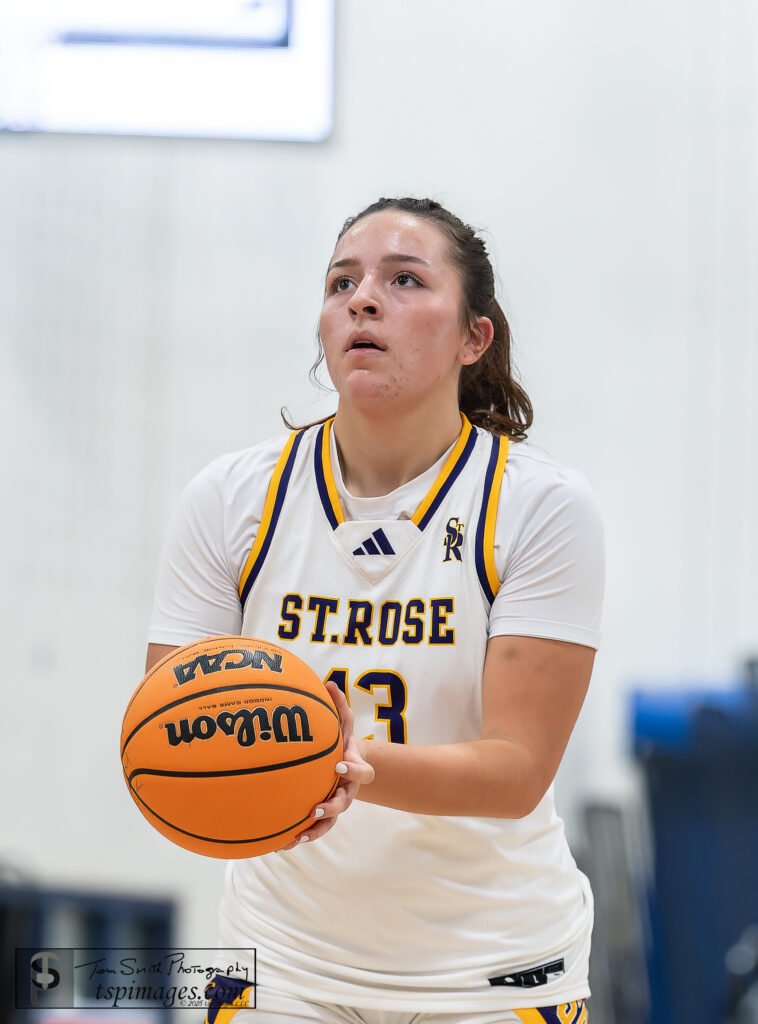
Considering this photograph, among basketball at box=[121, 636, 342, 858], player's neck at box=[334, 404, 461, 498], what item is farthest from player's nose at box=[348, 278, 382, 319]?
basketball at box=[121, 636, 342, 858]

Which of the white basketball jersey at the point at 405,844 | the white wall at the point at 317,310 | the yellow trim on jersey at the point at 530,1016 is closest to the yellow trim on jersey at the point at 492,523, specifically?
the white basketball jersey at the point at 405,844

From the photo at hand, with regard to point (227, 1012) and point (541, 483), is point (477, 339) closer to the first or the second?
point (541, 483)

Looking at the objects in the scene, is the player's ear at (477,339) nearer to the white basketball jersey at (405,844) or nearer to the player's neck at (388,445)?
the player's neck at (388,445)

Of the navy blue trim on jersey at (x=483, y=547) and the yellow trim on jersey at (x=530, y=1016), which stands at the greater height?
the navy blue trim on jersey at (x=483, y=547)

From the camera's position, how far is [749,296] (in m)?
2.98

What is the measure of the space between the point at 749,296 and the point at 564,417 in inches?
25.3

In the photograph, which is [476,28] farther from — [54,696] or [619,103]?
[54,696]

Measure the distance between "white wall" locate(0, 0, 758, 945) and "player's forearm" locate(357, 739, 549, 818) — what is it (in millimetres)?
1850

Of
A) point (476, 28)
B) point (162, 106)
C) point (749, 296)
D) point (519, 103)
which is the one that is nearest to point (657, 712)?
point (749, 296)

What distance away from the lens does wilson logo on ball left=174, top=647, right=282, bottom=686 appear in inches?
41.1

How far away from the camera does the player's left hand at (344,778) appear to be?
1010 millimetres

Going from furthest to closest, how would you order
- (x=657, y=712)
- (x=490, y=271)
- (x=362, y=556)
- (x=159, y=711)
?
(x=657, y=712) → (x=490, y=271) → (x=362, y=556) → (x=159, y=711)

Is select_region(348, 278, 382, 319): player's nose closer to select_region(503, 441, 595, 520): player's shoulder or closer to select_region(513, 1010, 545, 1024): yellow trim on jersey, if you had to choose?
select_region(503, 441, 595, 520): player's shoulder

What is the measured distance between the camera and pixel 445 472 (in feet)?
4.28
